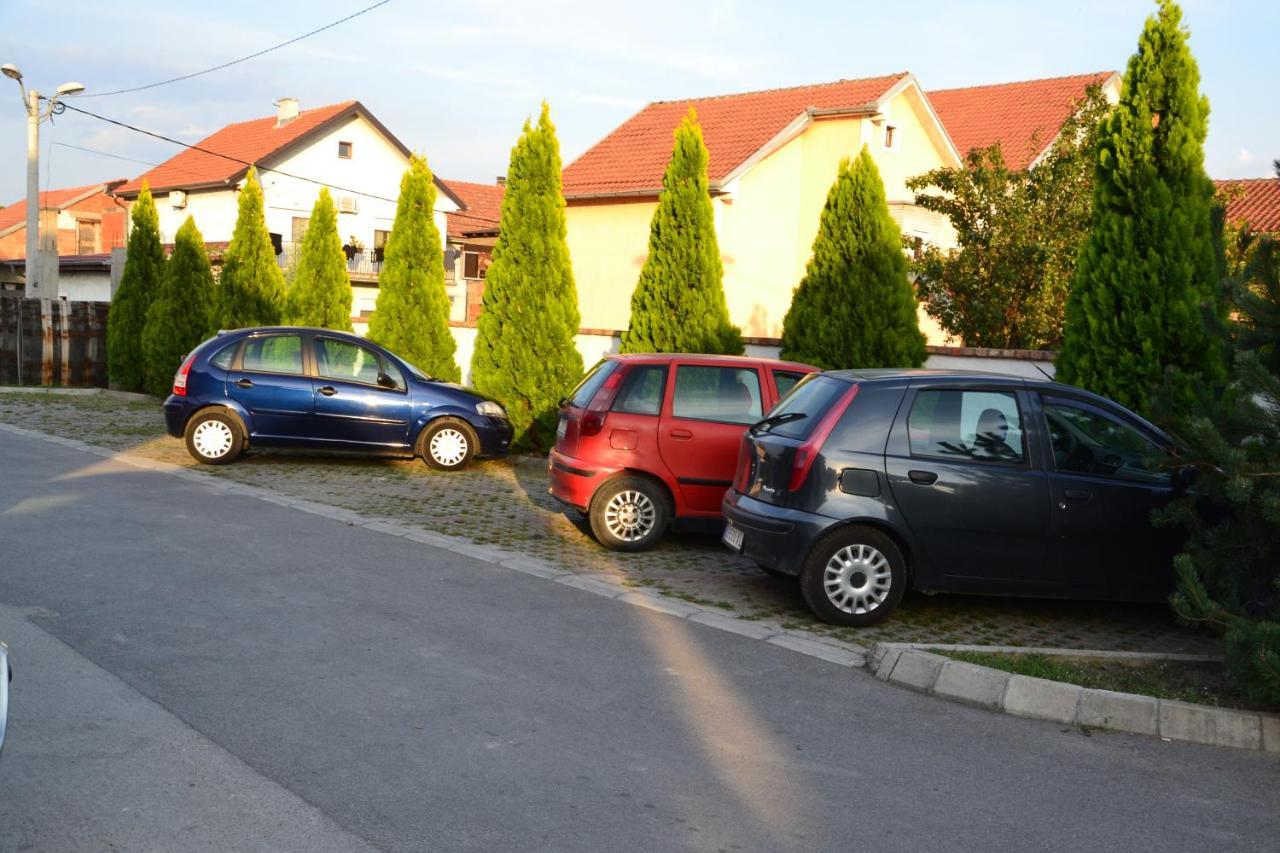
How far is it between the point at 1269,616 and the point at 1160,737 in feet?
2.87

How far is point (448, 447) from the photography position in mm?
15125

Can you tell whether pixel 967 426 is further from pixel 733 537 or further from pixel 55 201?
pixel 55 201

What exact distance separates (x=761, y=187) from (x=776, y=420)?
20.1 m

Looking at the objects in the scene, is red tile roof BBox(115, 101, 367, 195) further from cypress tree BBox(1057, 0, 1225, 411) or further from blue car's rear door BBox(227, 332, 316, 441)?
cypress tree BBox(1057, 0, 1225, 411)

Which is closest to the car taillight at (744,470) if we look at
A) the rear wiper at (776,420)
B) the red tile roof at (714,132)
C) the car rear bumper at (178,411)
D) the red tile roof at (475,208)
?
the rear wiper at (776,420)

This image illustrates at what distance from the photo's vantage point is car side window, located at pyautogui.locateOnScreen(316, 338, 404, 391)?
48.4 ft

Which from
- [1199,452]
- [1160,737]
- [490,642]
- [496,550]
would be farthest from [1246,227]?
[496,550]

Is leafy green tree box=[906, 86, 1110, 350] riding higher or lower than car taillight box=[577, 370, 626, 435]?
higher

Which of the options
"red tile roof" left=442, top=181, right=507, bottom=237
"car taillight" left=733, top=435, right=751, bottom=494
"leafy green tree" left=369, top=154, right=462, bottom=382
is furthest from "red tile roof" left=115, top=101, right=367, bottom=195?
"car taillight" left=733, top=435, right=751, bottom=494

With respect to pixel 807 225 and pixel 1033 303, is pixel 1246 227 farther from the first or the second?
pixel 807 225

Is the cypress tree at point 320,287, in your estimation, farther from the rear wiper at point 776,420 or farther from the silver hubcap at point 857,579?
the silver hubcap at point 857,579

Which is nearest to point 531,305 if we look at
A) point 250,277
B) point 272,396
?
point 272,396

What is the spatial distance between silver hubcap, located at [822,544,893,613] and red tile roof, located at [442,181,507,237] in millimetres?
50555

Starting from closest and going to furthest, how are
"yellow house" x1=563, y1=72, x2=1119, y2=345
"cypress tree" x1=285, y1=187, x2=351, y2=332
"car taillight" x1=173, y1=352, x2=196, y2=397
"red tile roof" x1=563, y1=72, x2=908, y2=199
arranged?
"car taillight" x1=173, y1=352, x2=196, y2=397, "cypress tree" x1=285, y1=187, x2=351, y2=332, "yellow house" x1=563, y1=72, x2=1119, y2=345, "red tile roof" x1=563, y1=72, x2=908, y2=199
